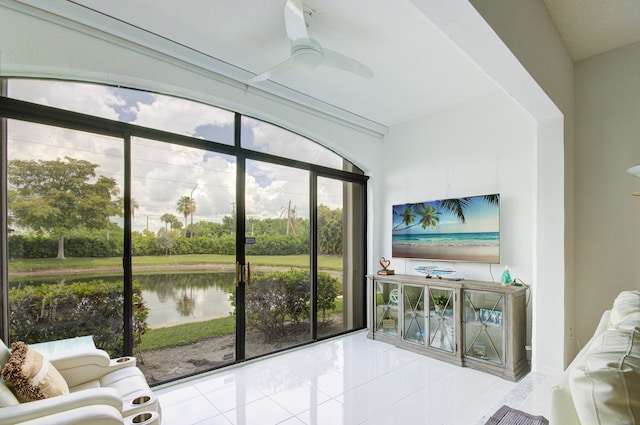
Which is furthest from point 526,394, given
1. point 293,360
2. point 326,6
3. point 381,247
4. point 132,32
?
point 132,32

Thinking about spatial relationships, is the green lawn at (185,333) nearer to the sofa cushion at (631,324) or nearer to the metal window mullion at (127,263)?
the metal window mullion at (127,263)

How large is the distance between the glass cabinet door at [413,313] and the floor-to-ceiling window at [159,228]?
3.34ft

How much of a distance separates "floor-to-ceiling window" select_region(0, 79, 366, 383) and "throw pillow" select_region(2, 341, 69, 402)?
0.85 metres

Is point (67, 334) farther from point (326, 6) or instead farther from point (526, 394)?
point (526, 394)

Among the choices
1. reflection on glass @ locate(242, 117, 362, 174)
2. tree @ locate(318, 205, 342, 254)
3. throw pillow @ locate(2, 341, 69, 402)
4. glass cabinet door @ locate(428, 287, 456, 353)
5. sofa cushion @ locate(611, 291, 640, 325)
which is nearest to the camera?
throw pillow @ locate(2, 341, 69, 402)

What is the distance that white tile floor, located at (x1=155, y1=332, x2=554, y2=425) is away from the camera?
2436mm

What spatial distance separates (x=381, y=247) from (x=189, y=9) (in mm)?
3627

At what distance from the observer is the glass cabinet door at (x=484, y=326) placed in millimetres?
3229

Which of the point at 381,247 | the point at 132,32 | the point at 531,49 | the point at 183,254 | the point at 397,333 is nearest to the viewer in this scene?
the point at 531,49

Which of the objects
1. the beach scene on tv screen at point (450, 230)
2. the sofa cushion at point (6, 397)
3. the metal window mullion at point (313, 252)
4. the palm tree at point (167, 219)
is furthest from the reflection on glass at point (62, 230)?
the beach scene on tv screen at point (450, 230)

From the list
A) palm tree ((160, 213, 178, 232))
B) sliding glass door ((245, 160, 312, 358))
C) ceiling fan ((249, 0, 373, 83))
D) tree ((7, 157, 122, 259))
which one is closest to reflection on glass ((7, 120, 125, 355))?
tree ((7, 157, 122, 259))

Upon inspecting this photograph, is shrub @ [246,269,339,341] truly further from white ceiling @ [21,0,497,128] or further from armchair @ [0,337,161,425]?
white ceiling @ [21,0,497,128]

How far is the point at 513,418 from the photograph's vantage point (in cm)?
232

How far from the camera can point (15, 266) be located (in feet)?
7.65
